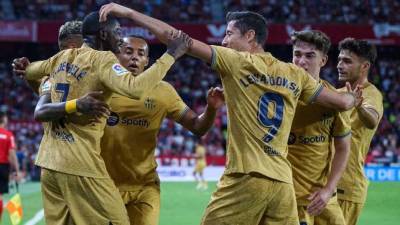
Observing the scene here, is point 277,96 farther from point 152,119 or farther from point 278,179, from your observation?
point 152,119

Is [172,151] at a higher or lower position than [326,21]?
lower

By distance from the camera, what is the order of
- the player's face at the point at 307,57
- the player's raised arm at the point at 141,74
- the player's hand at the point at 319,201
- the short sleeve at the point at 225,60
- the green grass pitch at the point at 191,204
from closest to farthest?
the player's raised arm at the point at 141,74 → the short sleeve at the point at 225,60 → the player's hand at the point at 319,201 → the player's face at the point at 307,57 → the green grass pitch at the point at 191,204

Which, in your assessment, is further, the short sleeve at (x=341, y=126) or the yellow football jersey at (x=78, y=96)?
the short sleeve at (x=341, y=126)

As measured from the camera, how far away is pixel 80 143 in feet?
19.2

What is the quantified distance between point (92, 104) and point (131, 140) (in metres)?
1.41

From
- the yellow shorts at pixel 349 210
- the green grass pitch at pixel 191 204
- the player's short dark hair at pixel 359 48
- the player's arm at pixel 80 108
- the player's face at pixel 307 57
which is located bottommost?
the green grass pitch at pixel 191 204

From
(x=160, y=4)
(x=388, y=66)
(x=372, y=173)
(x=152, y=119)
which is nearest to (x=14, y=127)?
(x=160, y=4)

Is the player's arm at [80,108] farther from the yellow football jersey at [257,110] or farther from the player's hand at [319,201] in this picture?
the player's hand at [319,201]

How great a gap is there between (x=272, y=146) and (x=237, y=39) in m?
0.83

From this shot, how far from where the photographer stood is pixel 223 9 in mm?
38094

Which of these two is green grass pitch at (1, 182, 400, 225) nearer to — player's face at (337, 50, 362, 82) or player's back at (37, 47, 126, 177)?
player's face at (337, 50, 362, 82)

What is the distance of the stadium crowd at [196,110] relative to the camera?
98.2ft

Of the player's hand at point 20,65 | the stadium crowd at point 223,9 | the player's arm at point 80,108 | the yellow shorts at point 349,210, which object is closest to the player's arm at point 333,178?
the yellow shorts at point 349,210

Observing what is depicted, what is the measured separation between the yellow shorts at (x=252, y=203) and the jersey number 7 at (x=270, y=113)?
336 millimetres
